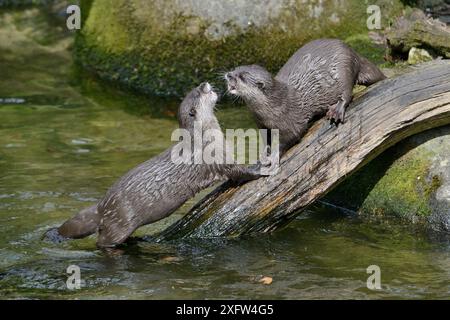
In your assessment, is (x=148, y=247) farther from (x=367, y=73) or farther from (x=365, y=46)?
(x=365, y=46)

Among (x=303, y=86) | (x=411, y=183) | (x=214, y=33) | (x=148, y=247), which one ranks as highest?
(x=214, y=33)

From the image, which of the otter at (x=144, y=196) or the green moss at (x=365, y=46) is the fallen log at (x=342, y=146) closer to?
the otter at (x=144, y=196)

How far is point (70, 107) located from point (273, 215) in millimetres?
3532

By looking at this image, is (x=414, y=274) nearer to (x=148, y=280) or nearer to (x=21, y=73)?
(x=148, y=280)

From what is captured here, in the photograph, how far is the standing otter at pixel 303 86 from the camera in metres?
5.41

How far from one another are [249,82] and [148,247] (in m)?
1.15

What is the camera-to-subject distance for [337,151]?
530 centimetres

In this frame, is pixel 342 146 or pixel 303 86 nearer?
pixel 342 146

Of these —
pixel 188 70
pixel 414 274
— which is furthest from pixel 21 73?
pixel 414 274

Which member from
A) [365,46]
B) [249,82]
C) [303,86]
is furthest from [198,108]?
[365,46]

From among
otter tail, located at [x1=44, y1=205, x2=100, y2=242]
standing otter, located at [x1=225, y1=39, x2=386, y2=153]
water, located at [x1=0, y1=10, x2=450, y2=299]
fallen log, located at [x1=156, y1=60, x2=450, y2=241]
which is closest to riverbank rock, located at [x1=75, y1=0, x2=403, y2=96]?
water, located at [x1=0, y1=10, x2=450, y2=299]

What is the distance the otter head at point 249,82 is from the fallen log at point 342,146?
1.29ft

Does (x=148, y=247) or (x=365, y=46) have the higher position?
(x=365, y=46)

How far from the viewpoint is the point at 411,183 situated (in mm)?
5730
